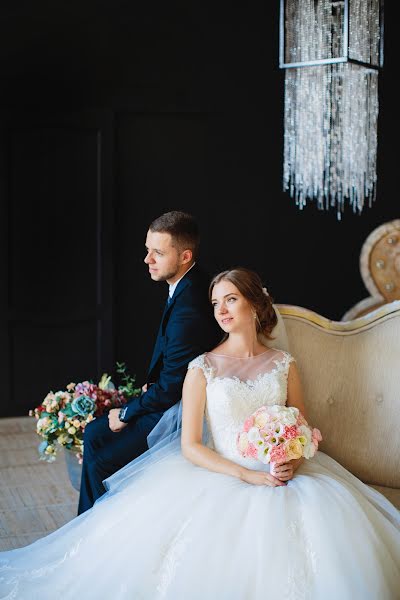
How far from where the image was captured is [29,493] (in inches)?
181

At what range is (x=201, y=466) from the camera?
9.45 feet

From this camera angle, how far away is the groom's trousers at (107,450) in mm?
3287

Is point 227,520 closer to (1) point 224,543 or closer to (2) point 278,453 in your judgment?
(1) point 224,543

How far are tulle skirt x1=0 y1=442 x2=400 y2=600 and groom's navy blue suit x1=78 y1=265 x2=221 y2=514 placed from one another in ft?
1.07

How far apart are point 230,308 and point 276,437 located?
1.75 ft

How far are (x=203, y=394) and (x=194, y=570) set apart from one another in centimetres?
67

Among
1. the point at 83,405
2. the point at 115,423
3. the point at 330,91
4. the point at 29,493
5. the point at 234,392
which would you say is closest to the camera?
the point at 234,392

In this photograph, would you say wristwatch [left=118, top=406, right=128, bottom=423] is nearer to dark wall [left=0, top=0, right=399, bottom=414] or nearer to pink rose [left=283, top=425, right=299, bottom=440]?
pink rose [left=283, top=425, right=299, bottom=440]

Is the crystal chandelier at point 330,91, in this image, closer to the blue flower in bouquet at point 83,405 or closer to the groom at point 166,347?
the groom at point 166,347

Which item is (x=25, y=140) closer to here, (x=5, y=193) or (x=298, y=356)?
(x=5, y=193)

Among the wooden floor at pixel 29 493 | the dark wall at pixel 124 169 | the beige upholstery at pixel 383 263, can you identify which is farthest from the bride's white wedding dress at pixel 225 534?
the dark wall at pixel 124 169

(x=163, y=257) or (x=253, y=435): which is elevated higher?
(x=163, y=257)

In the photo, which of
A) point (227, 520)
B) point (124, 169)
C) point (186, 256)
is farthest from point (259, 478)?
point (124, 169)

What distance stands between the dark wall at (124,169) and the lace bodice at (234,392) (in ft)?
11.6
